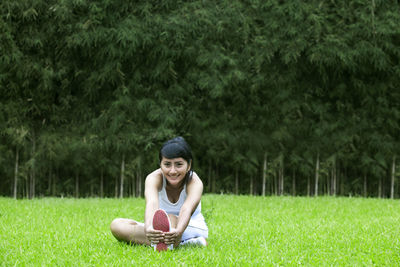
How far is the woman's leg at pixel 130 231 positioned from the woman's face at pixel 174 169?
415mm

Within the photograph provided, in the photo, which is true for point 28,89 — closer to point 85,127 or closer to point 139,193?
point 85,127

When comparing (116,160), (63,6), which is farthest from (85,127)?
(63,6)

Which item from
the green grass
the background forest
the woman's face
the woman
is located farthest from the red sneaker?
the background forest

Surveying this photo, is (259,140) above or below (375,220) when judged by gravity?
above

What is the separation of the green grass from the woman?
95 mm

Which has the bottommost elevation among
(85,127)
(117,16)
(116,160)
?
(116,160)

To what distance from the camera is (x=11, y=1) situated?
8023 mm

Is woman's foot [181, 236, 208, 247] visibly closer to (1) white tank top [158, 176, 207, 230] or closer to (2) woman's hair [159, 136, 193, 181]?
(1) white tank top [158, 176, 207, 230]

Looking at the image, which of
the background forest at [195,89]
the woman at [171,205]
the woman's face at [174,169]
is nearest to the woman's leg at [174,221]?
the woman at [171,205]

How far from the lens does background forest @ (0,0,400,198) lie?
7.86 m

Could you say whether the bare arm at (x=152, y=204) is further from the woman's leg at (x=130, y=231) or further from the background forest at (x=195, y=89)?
the background forest at (x=195, y=89)

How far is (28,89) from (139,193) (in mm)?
2564

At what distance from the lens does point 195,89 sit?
8508mm

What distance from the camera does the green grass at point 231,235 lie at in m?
2.94
